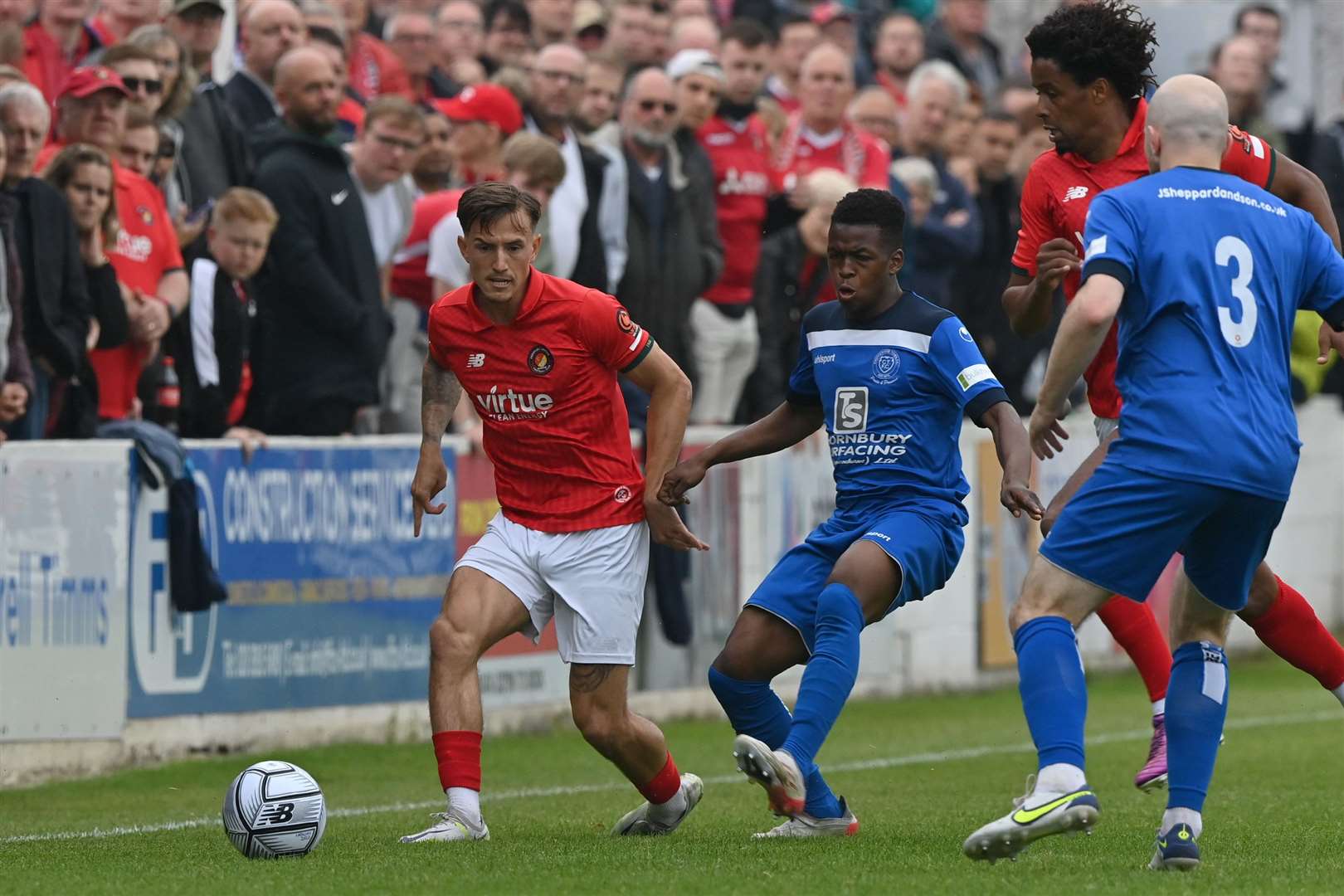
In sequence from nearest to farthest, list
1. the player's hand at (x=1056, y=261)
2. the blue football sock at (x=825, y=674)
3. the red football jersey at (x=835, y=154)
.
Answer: the blue football sock at (x=825, y=674) → the player's hand at (x=1056, y=261) → the red football jersey at (x=835, y=154)

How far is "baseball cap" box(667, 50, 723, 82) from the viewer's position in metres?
15.3

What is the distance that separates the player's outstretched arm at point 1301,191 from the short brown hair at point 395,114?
18.9 ft

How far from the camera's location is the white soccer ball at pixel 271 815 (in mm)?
7816

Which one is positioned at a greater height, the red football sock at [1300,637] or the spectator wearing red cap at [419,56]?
the spectator wearing red cap at [419,56]

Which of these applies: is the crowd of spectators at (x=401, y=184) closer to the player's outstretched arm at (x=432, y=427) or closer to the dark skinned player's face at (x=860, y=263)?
the player's outstretched arm at (x=432, y=427)

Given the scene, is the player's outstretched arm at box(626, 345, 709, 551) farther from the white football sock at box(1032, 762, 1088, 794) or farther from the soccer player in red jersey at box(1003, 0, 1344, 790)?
the white football sock at box(1032, 762, 1088, 794)

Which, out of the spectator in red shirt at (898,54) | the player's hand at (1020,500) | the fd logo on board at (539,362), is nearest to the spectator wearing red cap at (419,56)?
the spectator in red shirt at (898,54)

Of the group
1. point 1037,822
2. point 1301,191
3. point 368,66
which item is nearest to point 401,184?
point 368,66

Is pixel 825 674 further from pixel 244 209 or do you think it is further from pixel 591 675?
pixel 244 209

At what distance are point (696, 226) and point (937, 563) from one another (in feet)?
22.1

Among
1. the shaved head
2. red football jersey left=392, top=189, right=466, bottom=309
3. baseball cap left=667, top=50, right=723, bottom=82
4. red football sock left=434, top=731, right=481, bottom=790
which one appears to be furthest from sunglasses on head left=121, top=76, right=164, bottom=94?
the shaved head

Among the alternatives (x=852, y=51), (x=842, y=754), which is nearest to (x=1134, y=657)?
(x=842, y=754)

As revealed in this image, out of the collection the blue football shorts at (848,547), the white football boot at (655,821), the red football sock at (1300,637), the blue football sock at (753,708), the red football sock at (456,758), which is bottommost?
the white football boot at (655,821)

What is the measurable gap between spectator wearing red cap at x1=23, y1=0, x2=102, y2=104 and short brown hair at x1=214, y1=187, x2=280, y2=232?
1.39 meters
